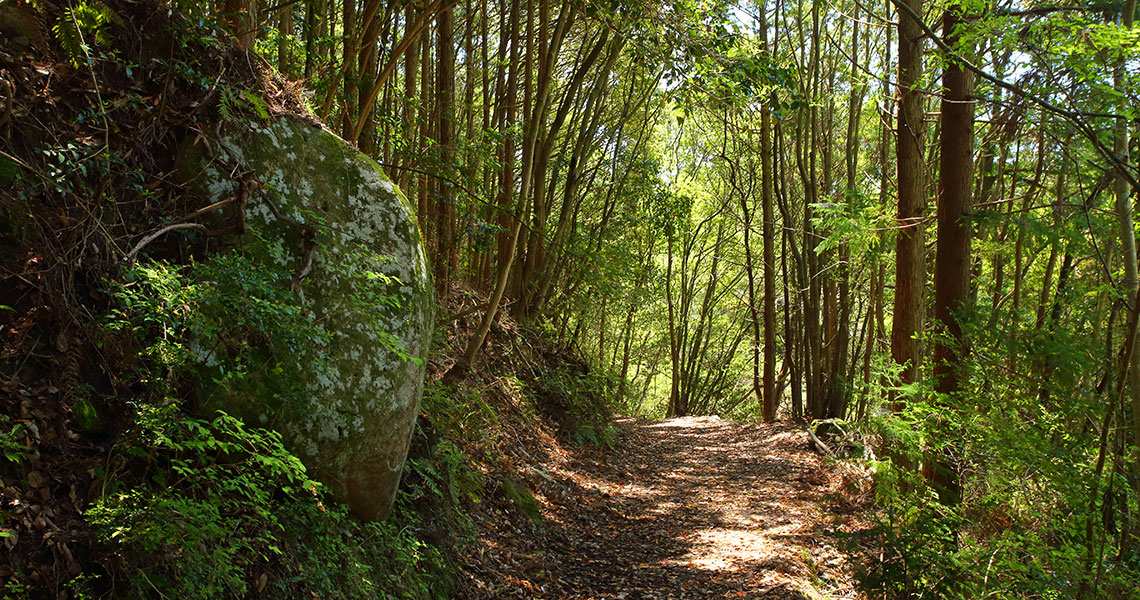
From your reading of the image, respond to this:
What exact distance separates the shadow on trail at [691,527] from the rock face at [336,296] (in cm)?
188

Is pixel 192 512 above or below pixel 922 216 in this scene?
below

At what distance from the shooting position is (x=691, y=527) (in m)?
6.58

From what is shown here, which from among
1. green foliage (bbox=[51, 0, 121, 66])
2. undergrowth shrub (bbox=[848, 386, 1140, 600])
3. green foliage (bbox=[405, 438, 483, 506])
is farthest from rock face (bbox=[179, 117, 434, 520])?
undergrowth shrub (bbox=[848, 386, 1140, 600])

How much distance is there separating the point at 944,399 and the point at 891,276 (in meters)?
12.0

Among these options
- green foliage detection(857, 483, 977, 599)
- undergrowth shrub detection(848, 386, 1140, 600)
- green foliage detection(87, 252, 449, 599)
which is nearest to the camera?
green foliage detection(87, 252, 449, 599)

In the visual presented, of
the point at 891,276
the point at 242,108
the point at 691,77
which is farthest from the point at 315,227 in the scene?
the point at 891,276

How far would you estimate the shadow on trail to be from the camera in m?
5.02

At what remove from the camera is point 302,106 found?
456cm

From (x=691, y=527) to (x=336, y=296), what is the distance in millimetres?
4427

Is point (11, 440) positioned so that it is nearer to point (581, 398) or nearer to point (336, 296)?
point (336, 296)

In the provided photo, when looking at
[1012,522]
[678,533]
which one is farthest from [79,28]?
[1012,522]

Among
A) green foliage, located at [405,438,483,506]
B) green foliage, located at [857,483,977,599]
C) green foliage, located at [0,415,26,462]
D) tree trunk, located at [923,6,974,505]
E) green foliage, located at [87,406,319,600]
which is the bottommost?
green foliage, located at [857,483,977,599]

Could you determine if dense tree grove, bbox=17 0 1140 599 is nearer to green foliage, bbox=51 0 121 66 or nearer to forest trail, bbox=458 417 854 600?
green foliage, bbox=51 0 121 66

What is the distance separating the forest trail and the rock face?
1476 millimetres
